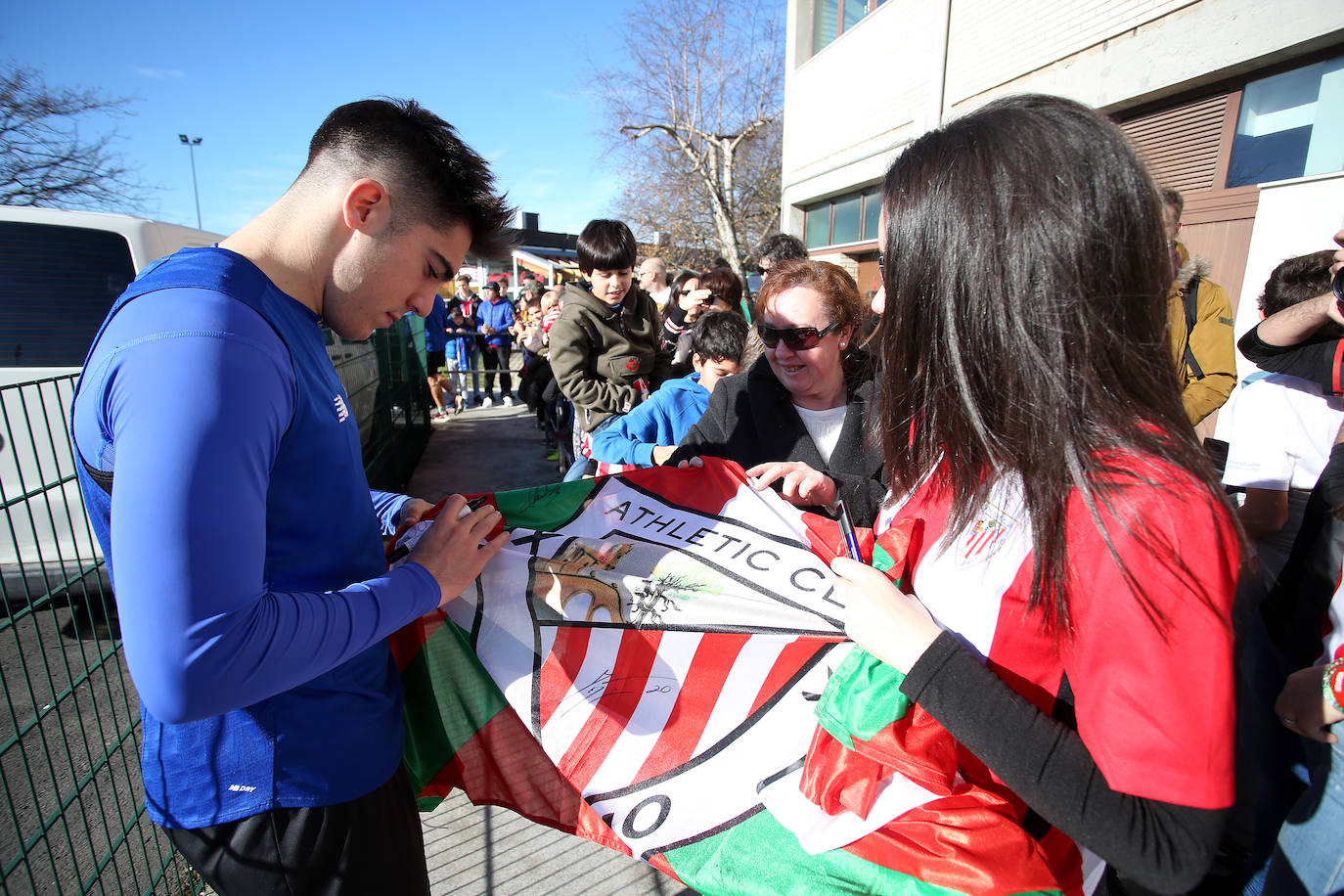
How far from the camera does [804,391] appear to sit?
251 cm

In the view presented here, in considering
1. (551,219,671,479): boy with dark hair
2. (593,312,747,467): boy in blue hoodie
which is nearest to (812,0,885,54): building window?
(551,219,671,479): boy with dark hair

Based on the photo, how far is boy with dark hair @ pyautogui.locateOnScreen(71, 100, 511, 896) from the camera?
0.85m

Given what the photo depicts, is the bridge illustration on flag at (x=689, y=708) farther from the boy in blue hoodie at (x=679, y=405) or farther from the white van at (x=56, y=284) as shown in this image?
the white van at (x=56, y=284)

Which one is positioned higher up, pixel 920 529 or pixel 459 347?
pixel 920 529

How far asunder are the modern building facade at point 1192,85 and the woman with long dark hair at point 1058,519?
247mm

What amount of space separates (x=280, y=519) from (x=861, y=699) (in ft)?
3.33

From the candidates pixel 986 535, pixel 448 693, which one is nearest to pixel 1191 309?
pixel 986 535

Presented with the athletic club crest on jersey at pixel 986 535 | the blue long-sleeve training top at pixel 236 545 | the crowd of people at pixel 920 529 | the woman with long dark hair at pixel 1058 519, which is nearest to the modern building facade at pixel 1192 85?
the woman with long dark hair at pixel 1058 519

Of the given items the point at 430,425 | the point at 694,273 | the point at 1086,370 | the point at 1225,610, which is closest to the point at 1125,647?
the point at 1225,610

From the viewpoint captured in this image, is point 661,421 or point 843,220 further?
point 843,220

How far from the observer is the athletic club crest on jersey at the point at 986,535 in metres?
1.07

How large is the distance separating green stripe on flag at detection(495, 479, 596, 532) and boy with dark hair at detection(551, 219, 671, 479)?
7.44 ft

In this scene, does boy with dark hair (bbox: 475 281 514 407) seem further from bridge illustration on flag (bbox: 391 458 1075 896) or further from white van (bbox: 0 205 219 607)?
bridge illustration on flag (bbox: 391 458 1075 896)

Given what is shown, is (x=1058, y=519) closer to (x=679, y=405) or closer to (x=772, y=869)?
(x=772, y=869)
